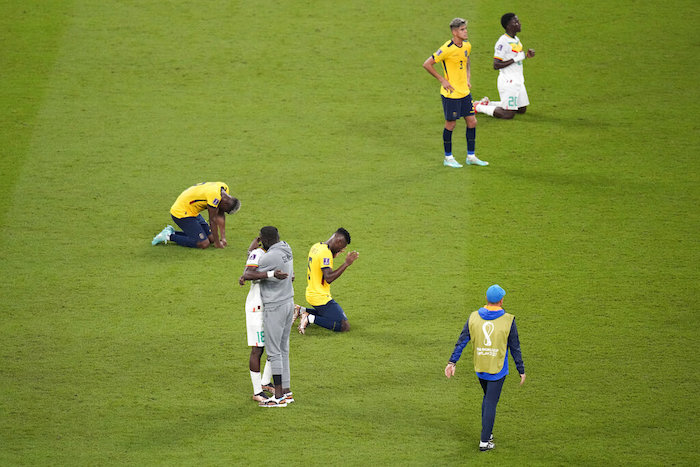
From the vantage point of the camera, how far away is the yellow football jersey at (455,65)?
14488mm

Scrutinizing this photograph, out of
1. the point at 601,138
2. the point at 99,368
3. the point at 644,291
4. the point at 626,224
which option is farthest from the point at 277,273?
the point at 601,138

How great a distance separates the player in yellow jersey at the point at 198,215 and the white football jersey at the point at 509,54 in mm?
6090

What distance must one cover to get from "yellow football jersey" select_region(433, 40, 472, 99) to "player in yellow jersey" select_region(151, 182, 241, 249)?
4023mm

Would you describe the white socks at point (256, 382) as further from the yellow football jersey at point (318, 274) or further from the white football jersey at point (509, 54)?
the white football jersey at point (509, 54)

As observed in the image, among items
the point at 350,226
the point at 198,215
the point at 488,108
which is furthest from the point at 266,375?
the point at 488,108

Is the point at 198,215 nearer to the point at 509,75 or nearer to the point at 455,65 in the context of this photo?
the point at 455,65

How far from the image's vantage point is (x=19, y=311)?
11.7 meters

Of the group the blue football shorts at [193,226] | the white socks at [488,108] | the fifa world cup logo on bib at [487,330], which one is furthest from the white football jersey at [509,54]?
the fifa world cup logo on bib at [487,330]

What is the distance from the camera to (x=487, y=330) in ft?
28.2

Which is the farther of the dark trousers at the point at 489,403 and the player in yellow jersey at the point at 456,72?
the player in yellow jersey at the point at 456,72

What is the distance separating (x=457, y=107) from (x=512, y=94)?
2511 mm

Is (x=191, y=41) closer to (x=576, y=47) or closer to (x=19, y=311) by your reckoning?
(x=576, y=47)

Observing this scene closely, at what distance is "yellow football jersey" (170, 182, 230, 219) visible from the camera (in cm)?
1275

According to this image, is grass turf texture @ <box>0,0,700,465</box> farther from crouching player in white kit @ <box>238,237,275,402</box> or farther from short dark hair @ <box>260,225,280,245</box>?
short dark hair @ <box>260,225,280,245</box>
